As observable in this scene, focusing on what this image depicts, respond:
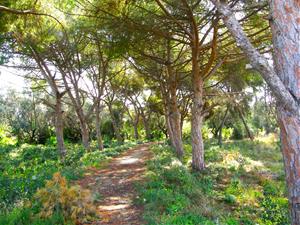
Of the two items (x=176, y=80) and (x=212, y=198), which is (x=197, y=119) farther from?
(x=176, y=80)

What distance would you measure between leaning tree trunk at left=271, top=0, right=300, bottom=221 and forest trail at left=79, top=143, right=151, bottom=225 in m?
3.02

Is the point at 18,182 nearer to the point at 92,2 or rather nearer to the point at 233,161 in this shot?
the point at 92,2

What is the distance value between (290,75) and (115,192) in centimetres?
576

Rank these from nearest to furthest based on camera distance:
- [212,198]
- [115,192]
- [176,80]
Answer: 1. [115,192]
2. [212,198]
3. [176,80]

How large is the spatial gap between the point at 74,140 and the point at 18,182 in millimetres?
28892

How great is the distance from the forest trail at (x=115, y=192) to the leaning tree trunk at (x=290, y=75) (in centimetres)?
302

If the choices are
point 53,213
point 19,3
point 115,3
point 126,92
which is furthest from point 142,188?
point 126,92

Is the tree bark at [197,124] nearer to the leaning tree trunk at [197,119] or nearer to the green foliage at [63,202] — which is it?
the leaning tree trunk at [197,119]

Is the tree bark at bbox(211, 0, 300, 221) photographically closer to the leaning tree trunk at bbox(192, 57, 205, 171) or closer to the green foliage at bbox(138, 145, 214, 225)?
the green foliage at bbox(138, 145, 214, 225)

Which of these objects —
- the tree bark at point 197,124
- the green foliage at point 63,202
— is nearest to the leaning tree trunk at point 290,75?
the green foliage at point 63,202

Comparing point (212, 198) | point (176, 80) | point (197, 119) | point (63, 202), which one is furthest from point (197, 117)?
point (63, 202)

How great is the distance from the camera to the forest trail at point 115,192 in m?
6.03

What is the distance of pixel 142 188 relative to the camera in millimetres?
7828

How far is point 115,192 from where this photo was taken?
8.07 metres
